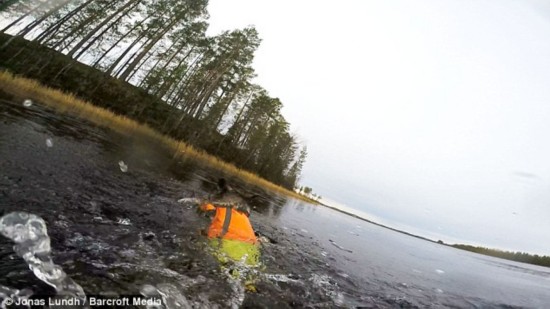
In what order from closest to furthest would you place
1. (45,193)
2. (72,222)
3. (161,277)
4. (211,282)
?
1. (161,277)
2. (211,282)
3. (72,222)
4. (45,193)

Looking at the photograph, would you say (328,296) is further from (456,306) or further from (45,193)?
(456,306)

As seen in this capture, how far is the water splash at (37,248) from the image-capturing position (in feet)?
8.79

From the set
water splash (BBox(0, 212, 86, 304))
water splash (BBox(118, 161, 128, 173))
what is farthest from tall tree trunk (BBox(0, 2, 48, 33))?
water splash (BBox(0, 212, 86, 304))

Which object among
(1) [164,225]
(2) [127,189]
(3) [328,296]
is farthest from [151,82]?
(3) [328,296]

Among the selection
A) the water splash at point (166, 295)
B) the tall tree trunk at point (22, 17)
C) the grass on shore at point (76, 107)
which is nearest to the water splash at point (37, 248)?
the water splash at point (166, 295)

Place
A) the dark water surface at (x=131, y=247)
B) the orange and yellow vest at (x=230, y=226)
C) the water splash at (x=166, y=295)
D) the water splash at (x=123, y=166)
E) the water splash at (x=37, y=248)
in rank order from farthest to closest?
the water splash at (x=123, y=166), the orange and yellow vest at (x=230, y=226), the dark water surface at (x=131, y=247), the water splash at (x=166, y=295), the water splash at (x=37, y=248)

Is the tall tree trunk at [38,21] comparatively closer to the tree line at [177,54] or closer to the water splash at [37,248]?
the tree line at [177,54]

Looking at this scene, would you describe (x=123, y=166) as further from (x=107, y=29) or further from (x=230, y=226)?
(x=107, y=29)

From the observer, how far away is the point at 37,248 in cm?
314

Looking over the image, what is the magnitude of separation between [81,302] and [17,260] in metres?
0.83

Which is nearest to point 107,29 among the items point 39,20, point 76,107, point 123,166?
point 39,20

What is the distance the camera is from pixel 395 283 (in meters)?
9.28

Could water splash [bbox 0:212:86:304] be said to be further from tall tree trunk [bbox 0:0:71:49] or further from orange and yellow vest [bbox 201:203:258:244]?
tall tree trunk [bbox 0:0:71:49]

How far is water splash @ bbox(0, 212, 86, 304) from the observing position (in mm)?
2678
